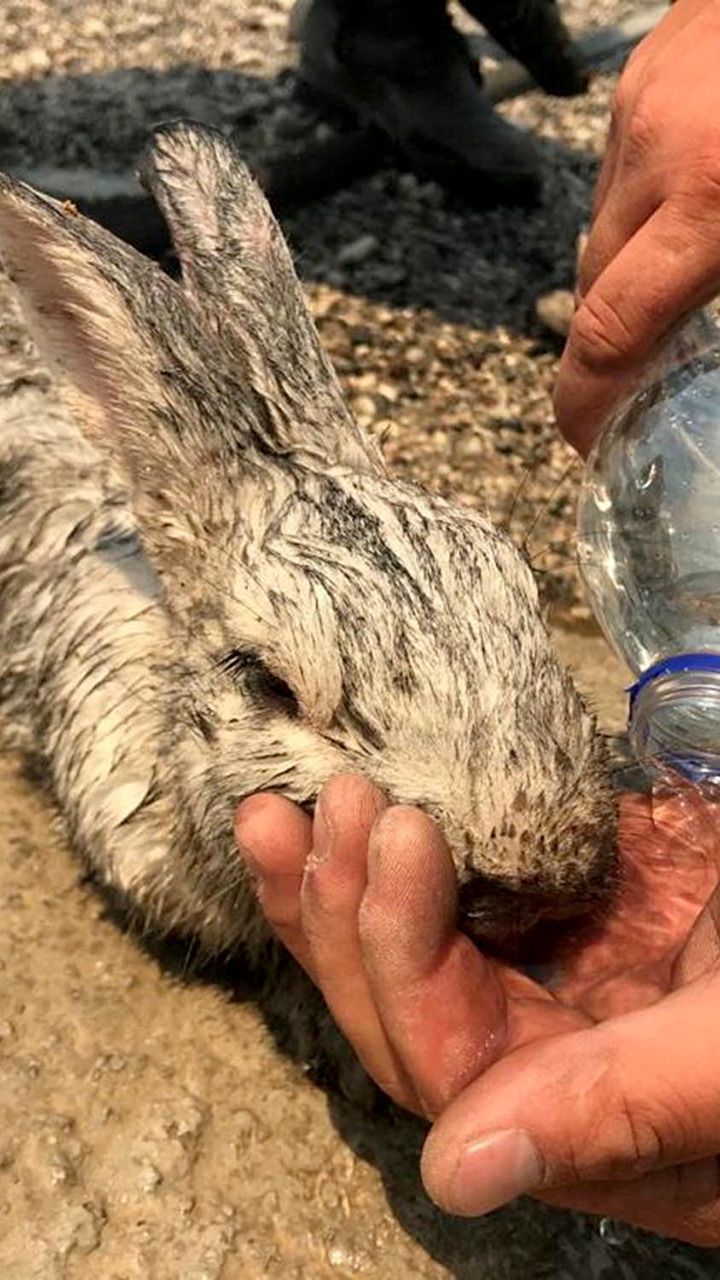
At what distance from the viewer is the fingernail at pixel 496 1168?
7.13 ft

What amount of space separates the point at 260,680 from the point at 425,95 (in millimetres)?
4191

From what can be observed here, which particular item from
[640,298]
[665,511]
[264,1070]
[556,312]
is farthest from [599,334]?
[556,312]

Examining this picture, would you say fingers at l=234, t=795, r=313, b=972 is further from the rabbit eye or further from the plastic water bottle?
the plastic water bottle

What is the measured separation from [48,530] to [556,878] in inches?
77.4

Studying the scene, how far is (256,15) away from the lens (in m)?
7.92

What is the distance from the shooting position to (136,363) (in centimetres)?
319

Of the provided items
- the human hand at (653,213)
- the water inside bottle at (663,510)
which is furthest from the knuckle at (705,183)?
the water inside bottle at (663,510)

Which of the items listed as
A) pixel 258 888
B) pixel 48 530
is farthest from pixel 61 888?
pixel 258 888

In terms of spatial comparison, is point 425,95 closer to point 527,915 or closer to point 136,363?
point 136,363

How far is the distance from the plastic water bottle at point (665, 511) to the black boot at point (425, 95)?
3.28 metres

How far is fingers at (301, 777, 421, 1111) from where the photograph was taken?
2.54m

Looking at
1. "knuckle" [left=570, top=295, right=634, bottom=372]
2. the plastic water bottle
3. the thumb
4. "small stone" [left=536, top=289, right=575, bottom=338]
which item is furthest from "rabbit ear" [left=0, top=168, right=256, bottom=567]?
"small stone" [left=536, top=289, right=575, bottom=338]

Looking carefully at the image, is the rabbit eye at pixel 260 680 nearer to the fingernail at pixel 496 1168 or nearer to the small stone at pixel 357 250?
the fingernail at pixel 496 1168

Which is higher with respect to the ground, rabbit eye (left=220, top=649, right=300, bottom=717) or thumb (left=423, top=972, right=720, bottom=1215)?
rabbit eye (left=220, top=649, right=300, bottom=717)
